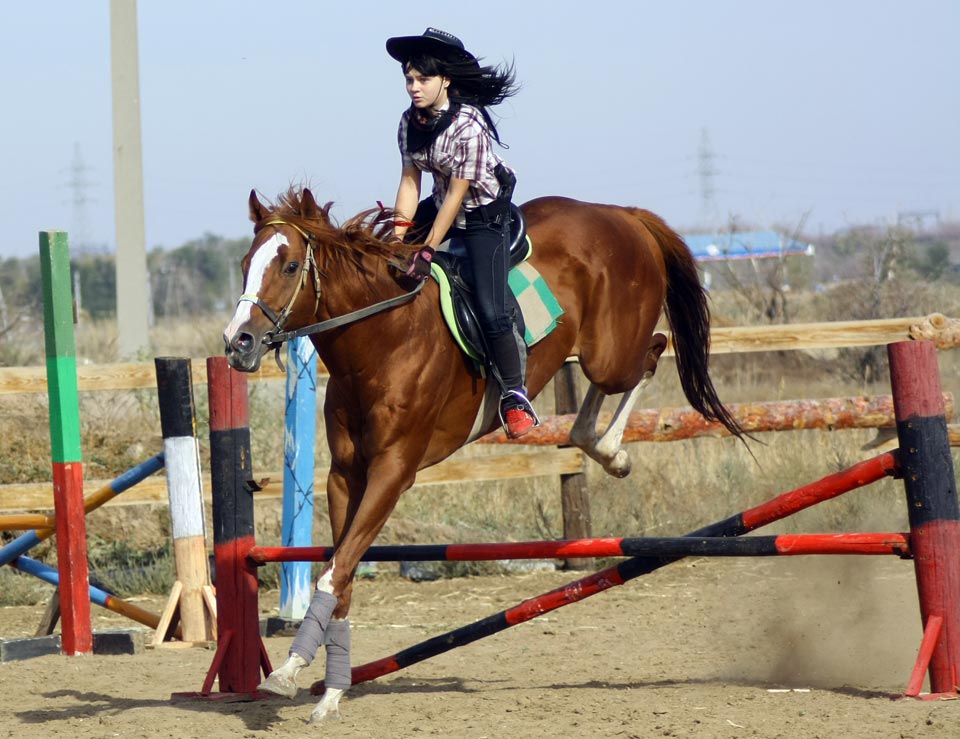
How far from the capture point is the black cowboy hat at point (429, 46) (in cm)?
515

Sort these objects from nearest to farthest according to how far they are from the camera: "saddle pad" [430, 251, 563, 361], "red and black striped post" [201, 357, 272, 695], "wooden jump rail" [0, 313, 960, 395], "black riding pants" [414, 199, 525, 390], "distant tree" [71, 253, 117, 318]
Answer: "black riding pants" [414, 199, 525, 390], "red and black striped post" [201, 357, 272, 695], "saddle pad" [430, 251, 563, 361], "wooden jump rail" [0, 313, 960, 395], "distant tree" [71, 253, 117, 318]

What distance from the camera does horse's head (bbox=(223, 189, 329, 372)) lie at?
4.38m

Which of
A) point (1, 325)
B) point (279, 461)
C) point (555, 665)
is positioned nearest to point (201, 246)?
point (1, 325)

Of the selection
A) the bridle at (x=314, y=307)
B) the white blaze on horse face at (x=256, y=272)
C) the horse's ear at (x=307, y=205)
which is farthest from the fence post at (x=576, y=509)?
the white blaze on horse face at (x=256, y=272)

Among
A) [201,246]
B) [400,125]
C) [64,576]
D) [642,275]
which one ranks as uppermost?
[201,246]

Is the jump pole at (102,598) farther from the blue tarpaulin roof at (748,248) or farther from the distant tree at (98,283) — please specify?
the distant tree at (98,283)

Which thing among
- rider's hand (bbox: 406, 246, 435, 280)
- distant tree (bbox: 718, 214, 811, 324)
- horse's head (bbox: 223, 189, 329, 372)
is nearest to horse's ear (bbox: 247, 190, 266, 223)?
horse's head (bbox: 223, 189, 329, 372)

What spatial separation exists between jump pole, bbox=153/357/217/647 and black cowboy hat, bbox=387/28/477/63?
222cm

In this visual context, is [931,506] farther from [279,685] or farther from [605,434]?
[279,685]

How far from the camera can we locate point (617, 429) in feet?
20.5

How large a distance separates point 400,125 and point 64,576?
120 inches

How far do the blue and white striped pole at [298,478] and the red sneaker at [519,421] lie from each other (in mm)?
2412

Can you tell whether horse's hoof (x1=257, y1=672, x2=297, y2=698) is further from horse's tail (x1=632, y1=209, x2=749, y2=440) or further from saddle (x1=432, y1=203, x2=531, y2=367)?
horse's tail (x1=632, y1=209, x2=749, y2=440)

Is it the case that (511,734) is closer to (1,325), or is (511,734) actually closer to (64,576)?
(64,576)
